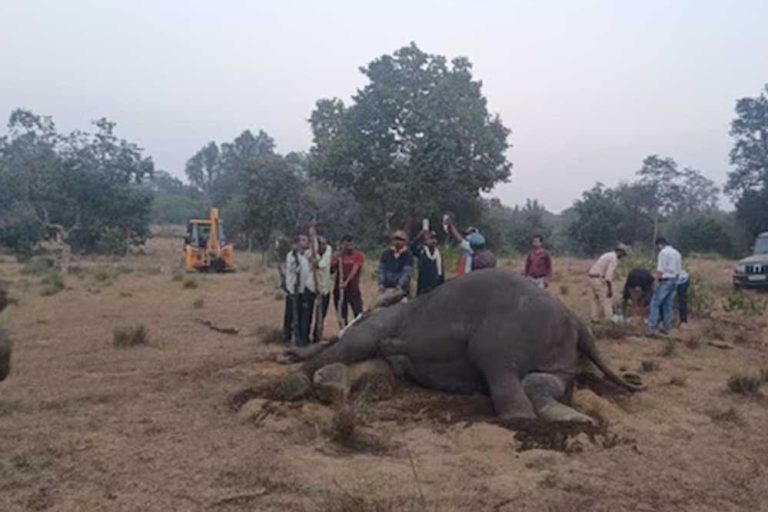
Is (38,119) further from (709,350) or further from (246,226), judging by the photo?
(709,350)

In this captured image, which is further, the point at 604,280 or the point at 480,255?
the point at 604,280

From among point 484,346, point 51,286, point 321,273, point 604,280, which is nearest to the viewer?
point 484,346

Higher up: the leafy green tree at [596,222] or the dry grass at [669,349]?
the leafy green tree at [596,222]

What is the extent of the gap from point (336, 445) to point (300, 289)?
16.3ft

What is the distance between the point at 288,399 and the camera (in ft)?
23.3

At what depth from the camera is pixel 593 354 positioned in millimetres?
7551

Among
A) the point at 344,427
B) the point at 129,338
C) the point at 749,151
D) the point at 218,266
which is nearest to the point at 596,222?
the point at 749,151

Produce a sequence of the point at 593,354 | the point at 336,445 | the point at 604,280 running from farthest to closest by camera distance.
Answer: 1. the point at 604,280
2. the point at 593,354
3. the point at 336,445

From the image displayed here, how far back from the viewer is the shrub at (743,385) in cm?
823

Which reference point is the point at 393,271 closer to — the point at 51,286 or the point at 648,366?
the point at 648,366

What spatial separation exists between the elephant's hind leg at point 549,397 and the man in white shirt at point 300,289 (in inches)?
181

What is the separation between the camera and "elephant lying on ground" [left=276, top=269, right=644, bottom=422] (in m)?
6.65

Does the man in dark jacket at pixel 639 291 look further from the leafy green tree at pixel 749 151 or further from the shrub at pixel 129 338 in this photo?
the leafy green tree at pixel 749 151

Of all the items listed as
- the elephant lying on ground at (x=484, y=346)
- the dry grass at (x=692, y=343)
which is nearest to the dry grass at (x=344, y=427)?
the elephant lying on ground at (x=484, y=346)
